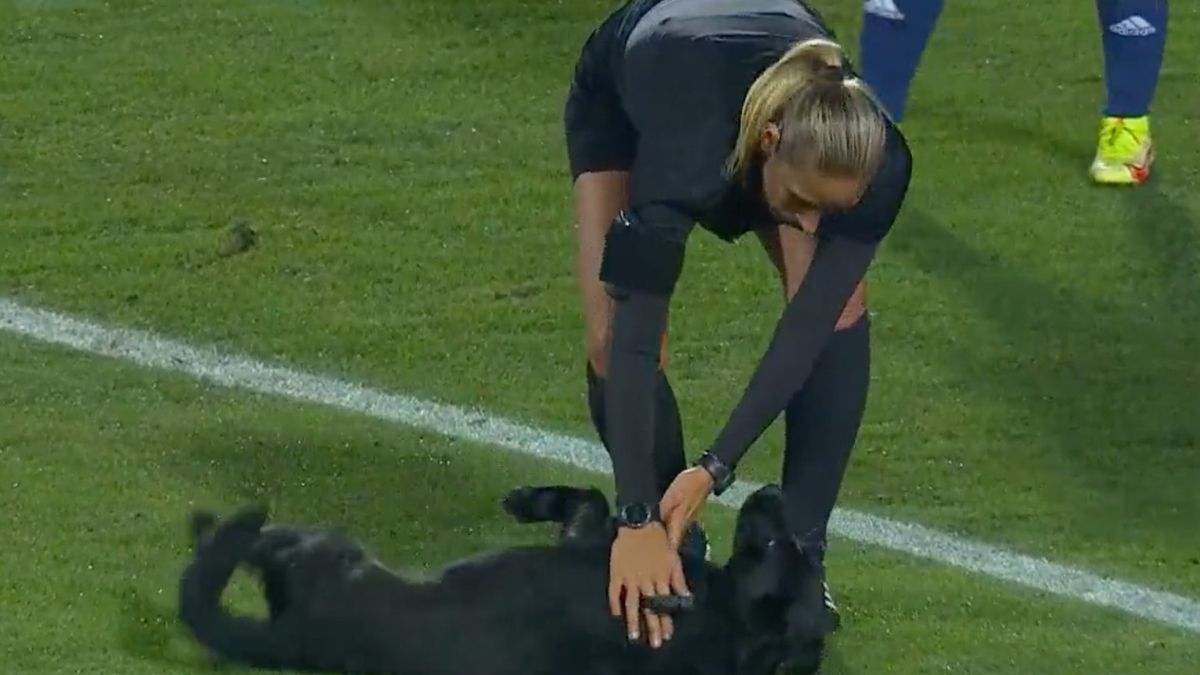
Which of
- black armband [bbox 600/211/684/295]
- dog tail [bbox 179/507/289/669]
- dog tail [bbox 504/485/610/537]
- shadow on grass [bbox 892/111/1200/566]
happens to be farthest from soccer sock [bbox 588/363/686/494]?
shadow on grass [bbox 892/111/1200/566]

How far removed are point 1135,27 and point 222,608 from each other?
3.09 m

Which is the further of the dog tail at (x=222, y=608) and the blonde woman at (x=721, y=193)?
the dog tail at (x=222, y=608)

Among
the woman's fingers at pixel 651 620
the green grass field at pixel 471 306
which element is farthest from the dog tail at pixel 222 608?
the woman's fingers at pixel 651 620

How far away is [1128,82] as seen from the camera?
5.04m

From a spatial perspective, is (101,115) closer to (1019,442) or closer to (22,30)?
(22,30)

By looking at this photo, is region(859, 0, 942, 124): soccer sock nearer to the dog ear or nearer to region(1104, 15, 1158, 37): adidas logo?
region(1104, 15, 1158, 37): adidas logo

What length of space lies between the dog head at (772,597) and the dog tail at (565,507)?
26 cm

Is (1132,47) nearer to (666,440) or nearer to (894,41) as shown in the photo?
(894,41)

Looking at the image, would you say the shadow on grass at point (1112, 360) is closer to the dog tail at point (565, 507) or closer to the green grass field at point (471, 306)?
the green grass field at point (471, 306)

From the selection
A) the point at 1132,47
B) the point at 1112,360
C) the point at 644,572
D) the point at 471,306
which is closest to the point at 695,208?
the point at 644,572

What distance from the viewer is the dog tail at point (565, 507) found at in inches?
123

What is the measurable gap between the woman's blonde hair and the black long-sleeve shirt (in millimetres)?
62

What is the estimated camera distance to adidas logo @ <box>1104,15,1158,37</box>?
5.01m

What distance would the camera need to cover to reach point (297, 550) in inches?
118
